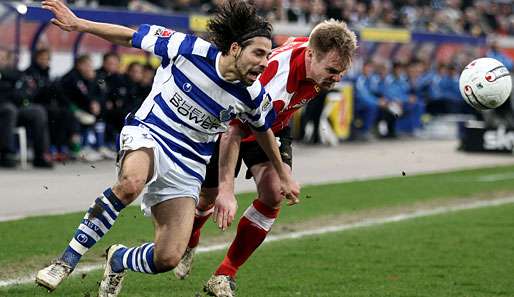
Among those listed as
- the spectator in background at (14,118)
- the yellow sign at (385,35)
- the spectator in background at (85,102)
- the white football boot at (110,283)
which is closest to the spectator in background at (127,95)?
the spectator in background at (85,102)

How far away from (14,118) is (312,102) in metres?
7.83

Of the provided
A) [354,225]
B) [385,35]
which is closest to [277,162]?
[354,225]

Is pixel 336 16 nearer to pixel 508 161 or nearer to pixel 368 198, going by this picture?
pixel 508 161

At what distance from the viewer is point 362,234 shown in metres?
11.1

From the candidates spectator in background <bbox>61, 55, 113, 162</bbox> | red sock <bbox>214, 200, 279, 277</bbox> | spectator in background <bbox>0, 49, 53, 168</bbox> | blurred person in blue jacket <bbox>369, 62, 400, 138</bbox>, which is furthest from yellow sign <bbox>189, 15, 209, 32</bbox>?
red sock <bbox>214, 200, 279, 277</bbox>

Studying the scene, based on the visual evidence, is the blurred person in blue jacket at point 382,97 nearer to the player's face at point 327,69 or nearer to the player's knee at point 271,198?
the player's knee at point 271,198

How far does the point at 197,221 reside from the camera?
815 cm

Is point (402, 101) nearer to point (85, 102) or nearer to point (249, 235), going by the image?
point (85, 102)

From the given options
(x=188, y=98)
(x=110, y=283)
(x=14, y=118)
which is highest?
(x=188, y=98)

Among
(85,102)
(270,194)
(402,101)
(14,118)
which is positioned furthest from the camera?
(402,101)

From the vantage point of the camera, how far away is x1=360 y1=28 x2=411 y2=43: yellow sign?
25703 mm

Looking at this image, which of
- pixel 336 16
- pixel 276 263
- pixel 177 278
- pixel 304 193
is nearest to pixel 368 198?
pixel 304 193

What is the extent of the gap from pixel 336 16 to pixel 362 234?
15.7 m

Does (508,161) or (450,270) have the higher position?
(450,270)
